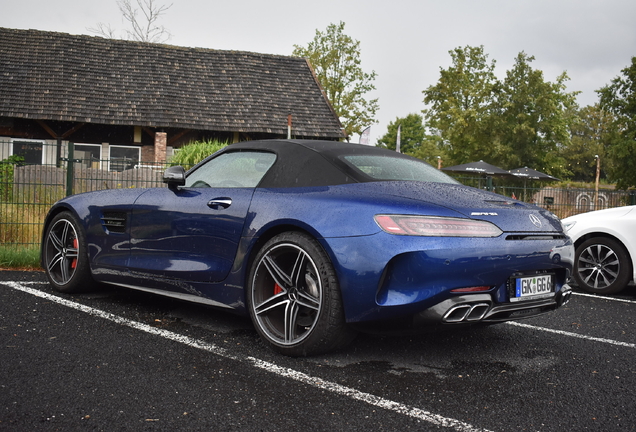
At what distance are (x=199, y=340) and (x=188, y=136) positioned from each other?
1848 centimetres

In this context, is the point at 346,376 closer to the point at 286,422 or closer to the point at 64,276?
the point at 286,422

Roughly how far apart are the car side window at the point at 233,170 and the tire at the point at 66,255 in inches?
50.0

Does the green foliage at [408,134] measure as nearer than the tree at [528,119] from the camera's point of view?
No

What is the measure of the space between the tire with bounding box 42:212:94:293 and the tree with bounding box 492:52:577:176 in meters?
35.5

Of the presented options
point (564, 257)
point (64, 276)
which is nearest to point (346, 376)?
point (564, 257)

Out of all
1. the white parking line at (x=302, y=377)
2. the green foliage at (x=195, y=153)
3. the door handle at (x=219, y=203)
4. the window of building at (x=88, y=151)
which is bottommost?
the white parking line at (x=302, y=377)

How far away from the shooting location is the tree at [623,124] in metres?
28.8

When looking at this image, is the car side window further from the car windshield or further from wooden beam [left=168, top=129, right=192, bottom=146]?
wooden beam [left=168, top=129, right=192, bottom=146]

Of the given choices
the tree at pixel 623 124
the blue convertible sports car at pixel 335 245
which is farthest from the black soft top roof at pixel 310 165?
the tree at pixel 623 124

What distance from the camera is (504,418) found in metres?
2.71

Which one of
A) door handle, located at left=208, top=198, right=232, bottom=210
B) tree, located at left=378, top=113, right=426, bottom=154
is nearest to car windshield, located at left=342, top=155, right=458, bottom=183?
door handle, located at left=208, top=198, right=232, bottom=210

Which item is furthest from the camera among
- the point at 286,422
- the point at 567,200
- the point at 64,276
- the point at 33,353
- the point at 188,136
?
the point at 188,136

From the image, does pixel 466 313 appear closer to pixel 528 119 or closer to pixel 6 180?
pixel 6 180

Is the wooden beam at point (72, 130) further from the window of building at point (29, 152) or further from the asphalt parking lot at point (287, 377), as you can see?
the asphalt parking lot at point (287, 377)
